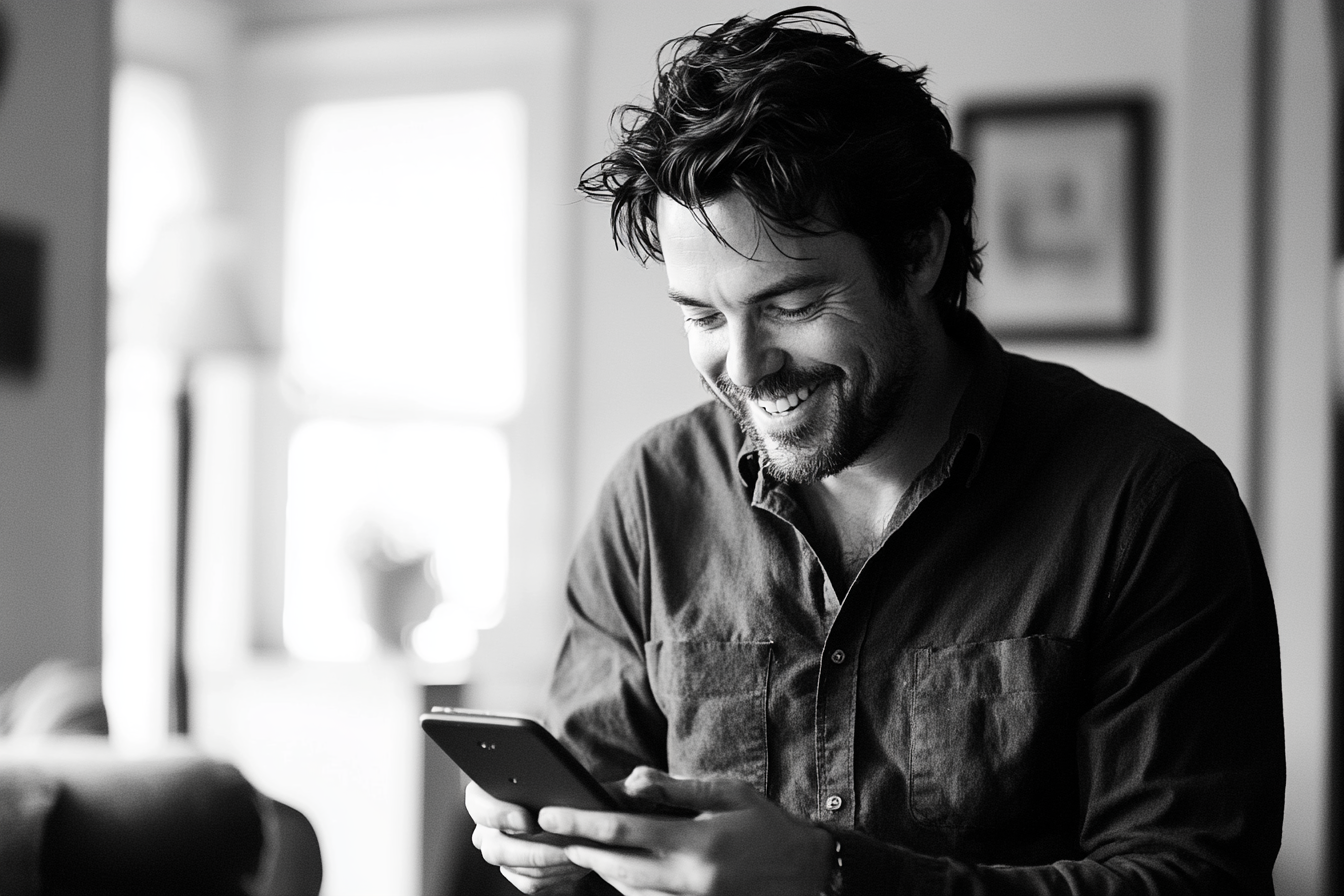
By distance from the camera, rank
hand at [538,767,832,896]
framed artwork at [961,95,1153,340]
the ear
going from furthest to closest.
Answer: framed artwork at [961,95,1153,340] < the ear < hand at [538,767,832,896]

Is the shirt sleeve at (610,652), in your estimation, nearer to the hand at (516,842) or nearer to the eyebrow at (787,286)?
the hand at (516,842)

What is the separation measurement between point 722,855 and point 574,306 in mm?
2895

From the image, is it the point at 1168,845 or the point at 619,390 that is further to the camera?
the point at 619,390

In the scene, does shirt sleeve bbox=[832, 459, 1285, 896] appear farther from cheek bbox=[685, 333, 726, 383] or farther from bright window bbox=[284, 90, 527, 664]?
bright window bbox=[284, 90, 527, 664]

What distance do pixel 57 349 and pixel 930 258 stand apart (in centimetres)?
237

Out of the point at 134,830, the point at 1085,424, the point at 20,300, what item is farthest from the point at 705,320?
the point at 20,300

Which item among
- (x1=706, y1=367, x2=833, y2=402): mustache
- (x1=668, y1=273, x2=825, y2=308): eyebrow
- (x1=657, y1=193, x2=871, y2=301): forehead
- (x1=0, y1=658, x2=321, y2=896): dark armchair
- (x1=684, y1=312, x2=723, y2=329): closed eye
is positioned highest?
(x1=657, y1=193, x2=871, y2=301): forehead

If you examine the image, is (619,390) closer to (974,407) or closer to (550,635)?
(550,635)

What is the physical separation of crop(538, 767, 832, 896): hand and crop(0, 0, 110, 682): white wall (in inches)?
91.0

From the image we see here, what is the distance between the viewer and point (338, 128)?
4.25 meters

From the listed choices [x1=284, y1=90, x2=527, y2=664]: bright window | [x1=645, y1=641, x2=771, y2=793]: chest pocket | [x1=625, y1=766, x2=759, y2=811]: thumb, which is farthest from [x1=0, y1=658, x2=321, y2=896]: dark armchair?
[x1=284, y1=90, x2=527, y2=664]: bright window

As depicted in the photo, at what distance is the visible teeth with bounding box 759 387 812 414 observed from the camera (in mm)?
1440

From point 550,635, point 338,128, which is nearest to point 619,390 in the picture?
point 550,635

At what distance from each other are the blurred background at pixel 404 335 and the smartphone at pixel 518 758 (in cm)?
216
